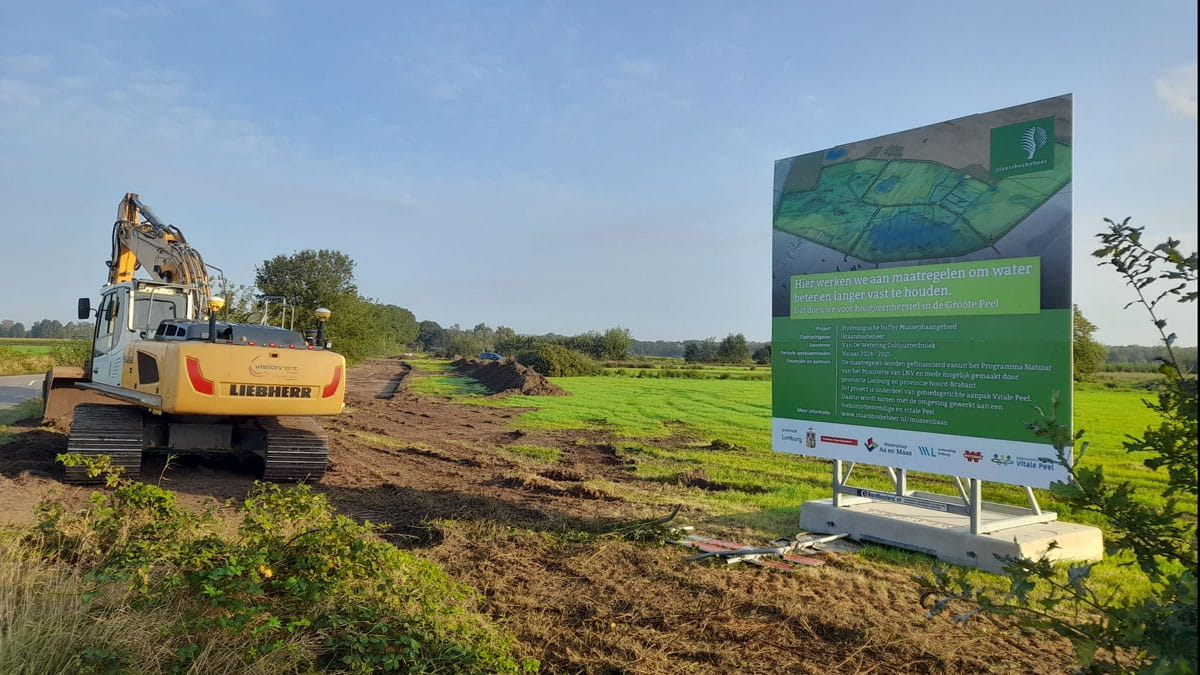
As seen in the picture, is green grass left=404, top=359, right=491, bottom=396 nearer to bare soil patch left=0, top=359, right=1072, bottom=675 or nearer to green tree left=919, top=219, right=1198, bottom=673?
bare soil patch left=0, top=359, right=1072, bottom=675

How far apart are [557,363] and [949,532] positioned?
39.0 meters

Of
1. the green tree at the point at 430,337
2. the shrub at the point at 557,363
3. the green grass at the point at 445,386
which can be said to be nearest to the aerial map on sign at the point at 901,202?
the green grass at the point at 445,386

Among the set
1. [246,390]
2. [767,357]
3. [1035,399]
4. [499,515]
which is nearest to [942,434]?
[1035,399]

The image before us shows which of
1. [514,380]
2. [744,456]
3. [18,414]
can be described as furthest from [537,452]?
[514,380]

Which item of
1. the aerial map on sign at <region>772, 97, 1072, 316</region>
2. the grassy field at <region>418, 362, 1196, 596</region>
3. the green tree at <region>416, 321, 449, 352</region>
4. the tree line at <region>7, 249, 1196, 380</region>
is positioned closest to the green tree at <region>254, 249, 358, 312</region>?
the tree line at <region>7, 249, 1196, 380</region>

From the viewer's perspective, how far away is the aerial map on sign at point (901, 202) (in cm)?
651

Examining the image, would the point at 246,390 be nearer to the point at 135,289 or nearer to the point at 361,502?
the point at 361,502

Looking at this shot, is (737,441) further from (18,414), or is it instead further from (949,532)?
(18,414)

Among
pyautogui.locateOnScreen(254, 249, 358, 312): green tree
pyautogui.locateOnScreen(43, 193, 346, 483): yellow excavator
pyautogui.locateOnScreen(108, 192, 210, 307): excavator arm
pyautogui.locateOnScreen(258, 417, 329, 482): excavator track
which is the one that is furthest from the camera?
pyautogui.locateOnScreen(254, 249, 358, 312): green tree

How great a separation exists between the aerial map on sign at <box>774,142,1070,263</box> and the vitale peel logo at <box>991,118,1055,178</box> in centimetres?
6

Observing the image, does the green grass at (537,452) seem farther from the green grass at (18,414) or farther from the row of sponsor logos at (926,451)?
the green grass at (18,414)

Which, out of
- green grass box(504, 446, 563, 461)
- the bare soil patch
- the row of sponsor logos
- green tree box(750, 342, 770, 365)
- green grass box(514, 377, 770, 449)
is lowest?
green grass box(504, 446, 563, 461)

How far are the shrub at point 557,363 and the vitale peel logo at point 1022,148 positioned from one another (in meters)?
38.8

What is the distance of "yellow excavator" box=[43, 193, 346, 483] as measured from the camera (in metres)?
9.32
